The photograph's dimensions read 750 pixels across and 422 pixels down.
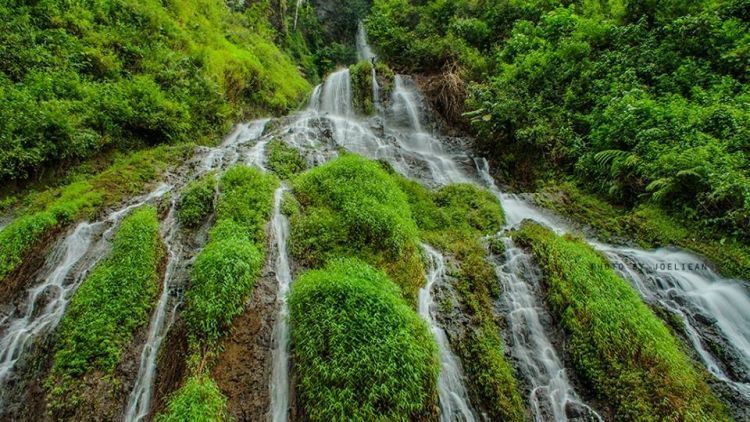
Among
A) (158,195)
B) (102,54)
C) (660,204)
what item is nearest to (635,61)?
(660,204)

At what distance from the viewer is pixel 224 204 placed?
292 inches

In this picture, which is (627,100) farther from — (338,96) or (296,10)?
(296,10)

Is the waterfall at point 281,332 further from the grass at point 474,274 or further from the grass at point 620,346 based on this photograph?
the grass at point 620,346

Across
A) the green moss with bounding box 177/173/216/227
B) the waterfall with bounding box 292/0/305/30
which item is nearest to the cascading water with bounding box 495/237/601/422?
the green moss with bounding box 177/173/216/227

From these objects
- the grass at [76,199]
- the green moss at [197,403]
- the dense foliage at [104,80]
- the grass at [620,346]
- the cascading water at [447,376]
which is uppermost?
the dense foliage at [104,80]

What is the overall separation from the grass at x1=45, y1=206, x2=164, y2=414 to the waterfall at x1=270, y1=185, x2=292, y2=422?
6.25ft

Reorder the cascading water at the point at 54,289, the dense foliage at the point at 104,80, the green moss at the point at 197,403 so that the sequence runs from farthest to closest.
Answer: the dense foliage at the point at 104,80
the cascading water at the point at 54,289
the green moss at the point at 197,403

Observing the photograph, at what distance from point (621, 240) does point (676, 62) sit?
6.12 m

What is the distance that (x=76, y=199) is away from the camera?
751 centimetres

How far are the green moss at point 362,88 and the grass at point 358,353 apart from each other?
11346 mm

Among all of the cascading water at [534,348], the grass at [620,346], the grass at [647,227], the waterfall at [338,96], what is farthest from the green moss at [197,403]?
the waterfall at [338,96]

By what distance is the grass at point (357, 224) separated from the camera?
674cm

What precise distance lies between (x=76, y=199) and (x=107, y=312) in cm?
330

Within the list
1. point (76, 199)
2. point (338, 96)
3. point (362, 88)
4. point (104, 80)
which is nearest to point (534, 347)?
point (76, 199)
